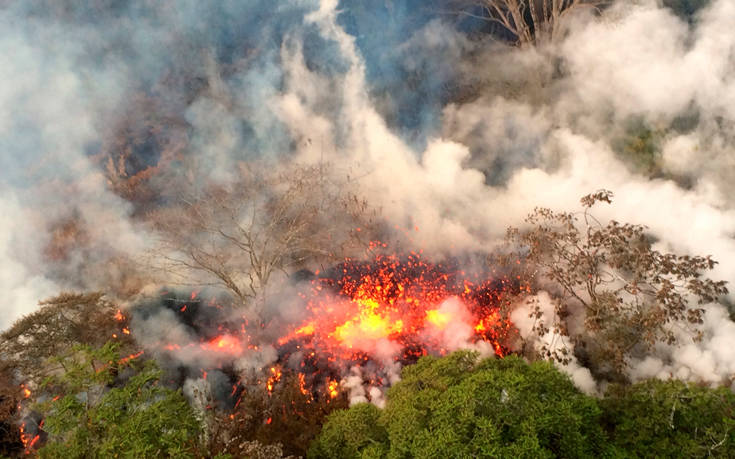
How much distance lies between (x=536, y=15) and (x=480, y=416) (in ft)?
70.1

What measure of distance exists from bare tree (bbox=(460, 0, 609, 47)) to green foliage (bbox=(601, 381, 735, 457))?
1680cm

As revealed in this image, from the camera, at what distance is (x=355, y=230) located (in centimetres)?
2308

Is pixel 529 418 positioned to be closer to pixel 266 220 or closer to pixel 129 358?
pixel 129 358

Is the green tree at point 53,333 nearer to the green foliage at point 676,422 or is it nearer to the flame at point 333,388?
the flame at point 333,388

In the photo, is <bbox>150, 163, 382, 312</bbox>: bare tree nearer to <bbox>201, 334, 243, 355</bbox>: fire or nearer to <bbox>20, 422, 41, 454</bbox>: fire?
<bbox>201, 334, 243, 355</bbox>: fire

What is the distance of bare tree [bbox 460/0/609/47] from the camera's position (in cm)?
2083

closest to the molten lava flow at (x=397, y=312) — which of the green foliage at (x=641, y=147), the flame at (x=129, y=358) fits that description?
the flame at (x=129, y=358)

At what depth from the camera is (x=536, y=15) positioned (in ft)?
74.9

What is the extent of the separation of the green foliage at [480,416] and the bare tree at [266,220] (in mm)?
12536

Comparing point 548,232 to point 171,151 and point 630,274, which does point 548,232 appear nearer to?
point 630,274

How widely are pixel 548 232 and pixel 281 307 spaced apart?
11.8 m

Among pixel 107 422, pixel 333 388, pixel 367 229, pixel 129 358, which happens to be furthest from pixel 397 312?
pixel 107 422

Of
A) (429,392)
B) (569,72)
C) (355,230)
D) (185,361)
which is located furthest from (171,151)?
(429,392)

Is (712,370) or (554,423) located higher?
(554,423)
